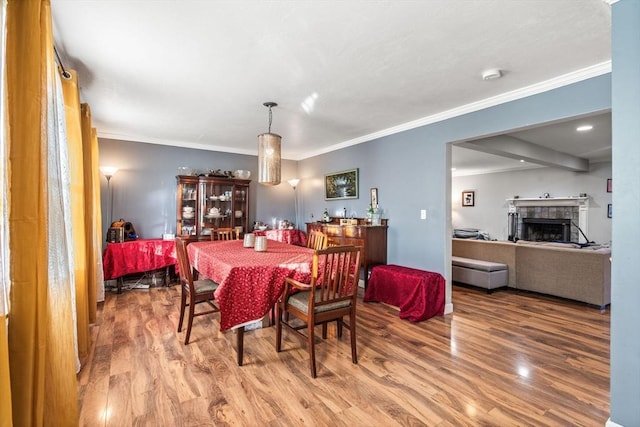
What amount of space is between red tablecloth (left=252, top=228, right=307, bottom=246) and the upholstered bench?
269 centimetres

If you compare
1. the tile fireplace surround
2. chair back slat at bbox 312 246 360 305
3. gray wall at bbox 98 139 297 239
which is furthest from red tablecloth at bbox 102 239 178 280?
the tile fireplace surround

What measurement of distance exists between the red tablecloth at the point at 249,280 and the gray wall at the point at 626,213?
1.91 metres

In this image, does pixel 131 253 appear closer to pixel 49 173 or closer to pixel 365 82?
pixel 49 173

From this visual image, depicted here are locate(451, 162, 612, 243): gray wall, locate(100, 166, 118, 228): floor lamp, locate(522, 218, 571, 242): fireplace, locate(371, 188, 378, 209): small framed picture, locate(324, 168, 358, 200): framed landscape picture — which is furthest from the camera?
locate(522, 218, 571, 242): fireplace

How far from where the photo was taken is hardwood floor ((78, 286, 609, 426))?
1.88 metres

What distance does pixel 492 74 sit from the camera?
2619mm

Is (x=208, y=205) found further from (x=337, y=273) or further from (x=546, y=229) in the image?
(x=546, y=229)

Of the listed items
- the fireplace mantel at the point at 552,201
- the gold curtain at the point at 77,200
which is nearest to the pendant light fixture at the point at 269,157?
the gold curtain at the point at 77,200

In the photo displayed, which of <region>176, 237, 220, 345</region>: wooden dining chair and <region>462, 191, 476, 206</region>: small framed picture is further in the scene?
<region>462, 191, 476, 206</region>: small framed picture

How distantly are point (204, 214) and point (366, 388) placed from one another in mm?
3996

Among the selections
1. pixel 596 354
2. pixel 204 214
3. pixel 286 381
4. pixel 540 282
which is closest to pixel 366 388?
pixel 286 381

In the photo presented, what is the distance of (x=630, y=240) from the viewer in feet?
5.32

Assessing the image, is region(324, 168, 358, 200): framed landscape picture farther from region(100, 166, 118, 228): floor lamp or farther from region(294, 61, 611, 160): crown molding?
region(100, 166, 118, 228): floor lamp

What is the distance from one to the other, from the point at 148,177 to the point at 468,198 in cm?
799
